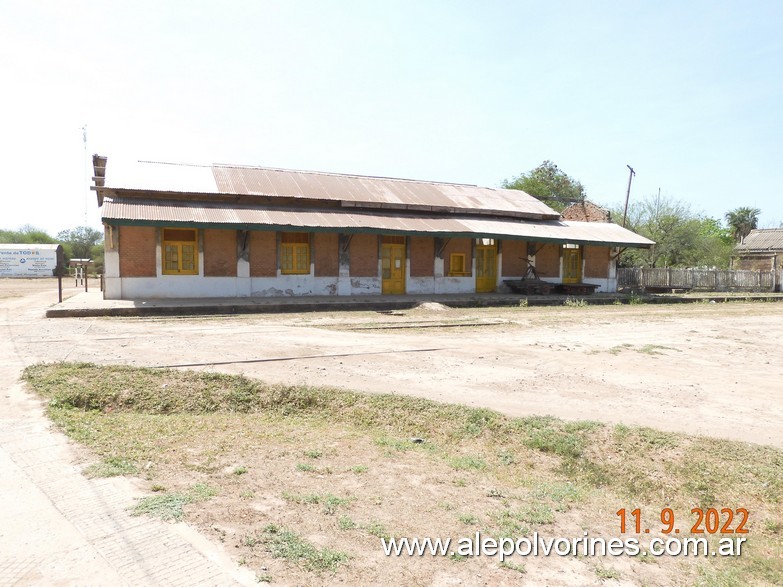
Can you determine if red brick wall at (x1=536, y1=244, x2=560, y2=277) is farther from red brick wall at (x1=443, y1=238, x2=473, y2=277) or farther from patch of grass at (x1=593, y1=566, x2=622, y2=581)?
patch of grass at (x1=593, y1=566, x2=622, y2=581)

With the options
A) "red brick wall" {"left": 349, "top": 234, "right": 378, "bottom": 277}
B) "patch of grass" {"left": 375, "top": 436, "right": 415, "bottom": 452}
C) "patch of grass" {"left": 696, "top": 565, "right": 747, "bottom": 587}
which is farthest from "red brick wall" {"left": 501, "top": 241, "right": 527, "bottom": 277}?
"patch of grass" {"left": 696, "top": 565, "right": 747, "bottom": 587}

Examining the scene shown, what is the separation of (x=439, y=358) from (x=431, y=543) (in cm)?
571

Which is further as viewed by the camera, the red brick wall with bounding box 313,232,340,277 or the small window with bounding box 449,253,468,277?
the small window with bounding box 449,253,468,277

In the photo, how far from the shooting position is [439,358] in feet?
29.1

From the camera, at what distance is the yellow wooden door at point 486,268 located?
2303 centimetres

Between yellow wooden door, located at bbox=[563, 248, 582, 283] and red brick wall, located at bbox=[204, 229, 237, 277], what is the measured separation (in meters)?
15.5

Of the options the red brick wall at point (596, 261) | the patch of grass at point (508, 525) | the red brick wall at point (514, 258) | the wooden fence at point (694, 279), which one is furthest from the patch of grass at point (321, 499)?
the wooden fence at point (694, 279)

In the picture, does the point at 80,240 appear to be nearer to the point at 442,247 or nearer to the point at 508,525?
the point at 442,247

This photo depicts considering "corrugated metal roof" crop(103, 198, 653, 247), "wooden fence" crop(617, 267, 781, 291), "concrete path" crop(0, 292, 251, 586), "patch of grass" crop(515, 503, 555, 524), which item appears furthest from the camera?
"wooden fence" crop(617, 267, 781, 291)

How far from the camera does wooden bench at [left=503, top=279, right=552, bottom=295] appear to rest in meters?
22.8

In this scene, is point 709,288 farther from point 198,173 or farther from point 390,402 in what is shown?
point 390,402

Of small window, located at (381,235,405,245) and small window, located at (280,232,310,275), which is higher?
small window, located at (381,235,405,245)

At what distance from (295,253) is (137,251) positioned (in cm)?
528

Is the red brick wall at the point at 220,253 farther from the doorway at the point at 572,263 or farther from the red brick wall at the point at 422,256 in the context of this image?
the doorway at the point at 572,263
